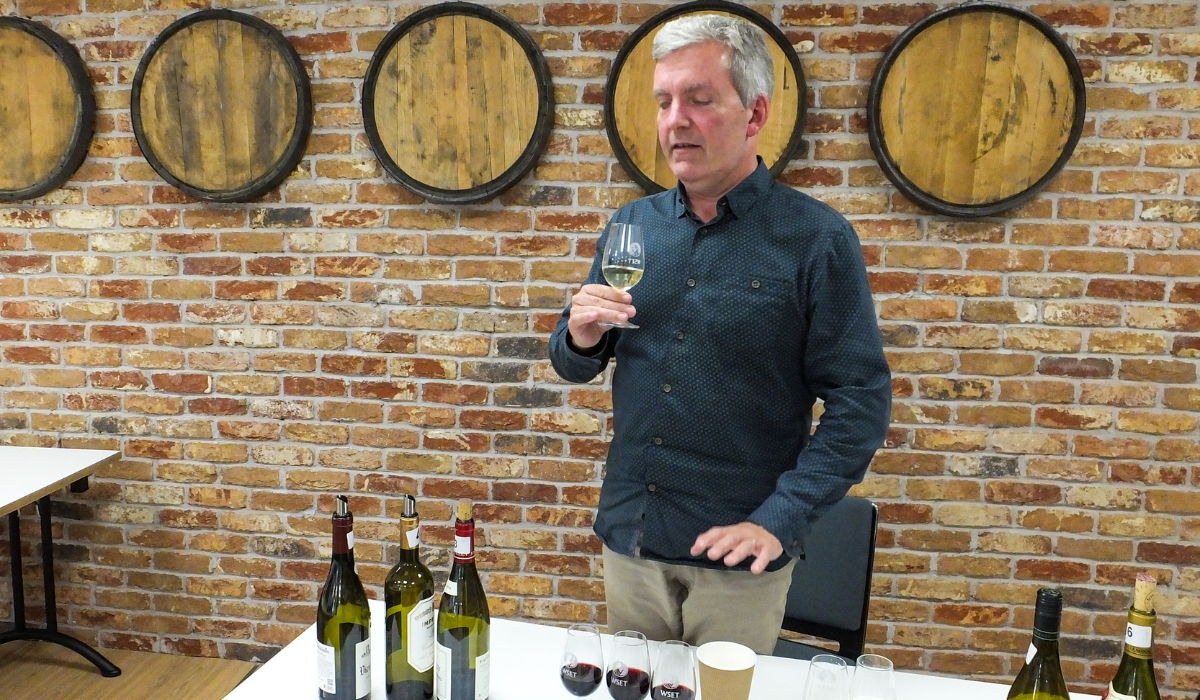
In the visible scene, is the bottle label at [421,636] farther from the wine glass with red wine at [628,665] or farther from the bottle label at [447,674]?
the wine glass with red wine at [628,665]

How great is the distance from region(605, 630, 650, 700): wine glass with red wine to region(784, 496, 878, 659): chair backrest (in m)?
0.73

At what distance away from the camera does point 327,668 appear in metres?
1.07

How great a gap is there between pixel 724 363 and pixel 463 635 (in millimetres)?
642

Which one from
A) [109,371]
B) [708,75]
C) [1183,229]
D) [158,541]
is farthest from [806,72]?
[158,541]

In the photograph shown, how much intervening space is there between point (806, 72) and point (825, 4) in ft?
0.56

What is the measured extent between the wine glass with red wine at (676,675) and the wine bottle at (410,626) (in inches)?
12.5

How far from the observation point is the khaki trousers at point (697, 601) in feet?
4.82

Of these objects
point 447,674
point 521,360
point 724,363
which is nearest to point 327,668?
point 447,674

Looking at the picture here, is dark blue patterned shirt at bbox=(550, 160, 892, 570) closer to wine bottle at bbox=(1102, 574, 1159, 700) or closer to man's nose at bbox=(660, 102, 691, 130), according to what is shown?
man's nose at bbox=(660, 102, 691, 130)

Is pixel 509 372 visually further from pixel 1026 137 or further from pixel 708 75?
pixel 1026 137

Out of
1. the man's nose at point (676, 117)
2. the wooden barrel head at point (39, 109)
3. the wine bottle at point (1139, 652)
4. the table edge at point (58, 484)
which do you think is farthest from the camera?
the wooden barrel head at point (39, 109)

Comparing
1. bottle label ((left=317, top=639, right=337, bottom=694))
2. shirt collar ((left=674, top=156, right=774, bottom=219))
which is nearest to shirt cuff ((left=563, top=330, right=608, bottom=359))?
shirt collar ((left=674, top=156, right=774, bottom=219))

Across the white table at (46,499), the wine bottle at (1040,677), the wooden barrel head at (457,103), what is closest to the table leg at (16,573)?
the white table at (46,499)

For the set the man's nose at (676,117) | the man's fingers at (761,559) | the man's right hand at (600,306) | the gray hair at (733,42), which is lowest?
the man's fingers at (761,559)
